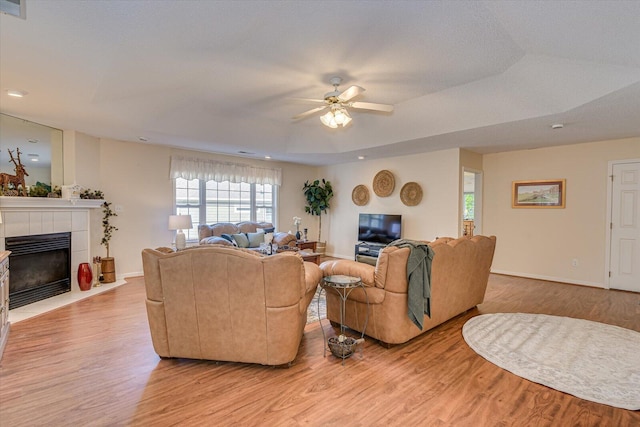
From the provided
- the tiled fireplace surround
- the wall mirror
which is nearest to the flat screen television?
the tiled fireplace surround

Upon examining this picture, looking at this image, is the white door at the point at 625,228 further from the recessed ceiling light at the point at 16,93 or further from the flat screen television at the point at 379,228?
the recessed ceiling light at the point at 16,93

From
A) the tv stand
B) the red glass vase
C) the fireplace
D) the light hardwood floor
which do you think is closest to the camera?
the light hardwood floor

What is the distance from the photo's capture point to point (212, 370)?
8.21 feet

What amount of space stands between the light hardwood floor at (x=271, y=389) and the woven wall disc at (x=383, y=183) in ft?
13.2

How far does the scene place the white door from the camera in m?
4.96

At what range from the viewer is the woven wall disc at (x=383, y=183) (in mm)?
6848

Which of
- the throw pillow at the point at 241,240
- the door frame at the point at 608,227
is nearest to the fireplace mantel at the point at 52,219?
the throw pillow at the point at 241,240

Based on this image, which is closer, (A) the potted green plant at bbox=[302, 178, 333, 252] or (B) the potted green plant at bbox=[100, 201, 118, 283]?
(B) the potted green plant at bbox=[100, 201, 118, 283]

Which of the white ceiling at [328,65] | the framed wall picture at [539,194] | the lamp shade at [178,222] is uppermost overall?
the white ceiling at [328,65]

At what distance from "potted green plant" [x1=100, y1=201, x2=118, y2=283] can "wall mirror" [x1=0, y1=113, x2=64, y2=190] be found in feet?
2.79

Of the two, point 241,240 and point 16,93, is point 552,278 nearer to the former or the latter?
point 241,240

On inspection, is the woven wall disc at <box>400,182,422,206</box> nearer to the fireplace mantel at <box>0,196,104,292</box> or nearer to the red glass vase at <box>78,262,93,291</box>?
the fireplace mantel at <box>0,196,104,292</box>

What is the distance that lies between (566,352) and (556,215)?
384 centimetres

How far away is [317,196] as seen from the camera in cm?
807
